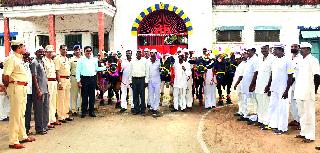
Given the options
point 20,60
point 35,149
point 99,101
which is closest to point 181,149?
point 35,149

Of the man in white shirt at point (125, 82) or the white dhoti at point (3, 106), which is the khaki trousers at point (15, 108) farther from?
the man in white shirt at point (125, 82)

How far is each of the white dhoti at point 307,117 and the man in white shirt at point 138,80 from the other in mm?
4871

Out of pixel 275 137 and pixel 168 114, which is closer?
pixel 275 137

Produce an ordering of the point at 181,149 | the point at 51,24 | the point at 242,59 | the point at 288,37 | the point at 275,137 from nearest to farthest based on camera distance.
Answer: the point at 181,149 → the point at 275,137 → the point at 242,59 → the point at 51,24 → the point at 288,37

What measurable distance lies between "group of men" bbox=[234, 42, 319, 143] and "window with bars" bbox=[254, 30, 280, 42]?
10122 mm

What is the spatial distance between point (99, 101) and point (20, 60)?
613cm

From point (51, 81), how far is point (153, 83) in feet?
10.5

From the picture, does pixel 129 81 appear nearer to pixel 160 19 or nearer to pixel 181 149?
pixel 181 149

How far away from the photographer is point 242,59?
1159cm

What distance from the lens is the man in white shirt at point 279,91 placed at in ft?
28.9

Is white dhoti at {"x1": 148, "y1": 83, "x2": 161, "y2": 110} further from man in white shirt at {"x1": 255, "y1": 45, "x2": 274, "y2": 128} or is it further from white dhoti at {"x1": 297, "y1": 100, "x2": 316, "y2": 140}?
white dhoti at {"x1": 297, "y1": 100, "x2": 316, "y2": 140}

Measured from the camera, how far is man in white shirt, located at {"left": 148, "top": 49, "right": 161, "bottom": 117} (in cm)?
1169

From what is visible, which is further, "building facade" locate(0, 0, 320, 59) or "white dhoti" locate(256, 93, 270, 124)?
"building facade" locate(0, 0, 320, 59)

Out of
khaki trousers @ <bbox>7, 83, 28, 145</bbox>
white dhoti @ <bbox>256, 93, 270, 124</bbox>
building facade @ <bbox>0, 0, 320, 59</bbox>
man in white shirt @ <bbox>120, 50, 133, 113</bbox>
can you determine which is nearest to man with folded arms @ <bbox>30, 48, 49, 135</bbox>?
khaki trousers @ <bbox>7, 83, 28, 145</bbox>
